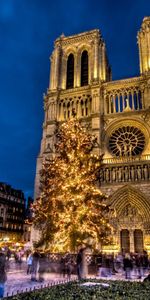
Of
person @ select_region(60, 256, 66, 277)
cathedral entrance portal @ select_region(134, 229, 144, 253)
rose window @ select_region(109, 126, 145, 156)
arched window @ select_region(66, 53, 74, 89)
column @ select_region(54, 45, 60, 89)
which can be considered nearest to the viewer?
person @ select_region(60, 256, 66, 277)

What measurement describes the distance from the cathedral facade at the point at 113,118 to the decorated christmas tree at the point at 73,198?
815cm

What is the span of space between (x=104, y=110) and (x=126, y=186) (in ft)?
33.5

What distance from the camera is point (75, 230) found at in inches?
Result: 581

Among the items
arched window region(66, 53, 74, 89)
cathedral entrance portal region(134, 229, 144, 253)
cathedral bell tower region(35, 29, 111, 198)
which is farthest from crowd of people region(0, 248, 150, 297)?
arched window region(66, 53, 74, 89)

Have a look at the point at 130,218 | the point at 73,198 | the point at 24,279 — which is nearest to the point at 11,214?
the point at 130,218

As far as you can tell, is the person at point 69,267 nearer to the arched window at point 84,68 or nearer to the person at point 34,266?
the person at point 34,266

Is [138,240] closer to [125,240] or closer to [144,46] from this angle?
[125,240]

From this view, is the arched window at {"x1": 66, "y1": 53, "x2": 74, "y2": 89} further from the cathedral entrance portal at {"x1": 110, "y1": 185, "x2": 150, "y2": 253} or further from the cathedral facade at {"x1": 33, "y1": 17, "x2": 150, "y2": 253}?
the cathedral entrance portal at {"x1": 110, "y1": 185, "x2": 150, "y2": 253}

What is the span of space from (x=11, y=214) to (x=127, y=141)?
29386mm

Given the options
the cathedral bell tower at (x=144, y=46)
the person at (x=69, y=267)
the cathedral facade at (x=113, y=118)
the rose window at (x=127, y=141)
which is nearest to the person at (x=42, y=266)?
the person at (x=69, y=267)

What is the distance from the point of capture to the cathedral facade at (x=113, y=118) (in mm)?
24609

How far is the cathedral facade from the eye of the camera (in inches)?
969

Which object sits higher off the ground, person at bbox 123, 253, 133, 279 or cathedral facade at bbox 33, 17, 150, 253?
cathedral facade at bbox 33, 17, 150, 253

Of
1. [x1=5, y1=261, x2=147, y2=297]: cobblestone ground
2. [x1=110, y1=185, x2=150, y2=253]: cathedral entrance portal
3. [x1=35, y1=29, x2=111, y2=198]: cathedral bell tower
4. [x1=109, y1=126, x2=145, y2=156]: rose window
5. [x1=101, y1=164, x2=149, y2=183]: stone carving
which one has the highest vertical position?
[x1=35, y1=29, x2=111, y2=198]: cathedral bell tower
